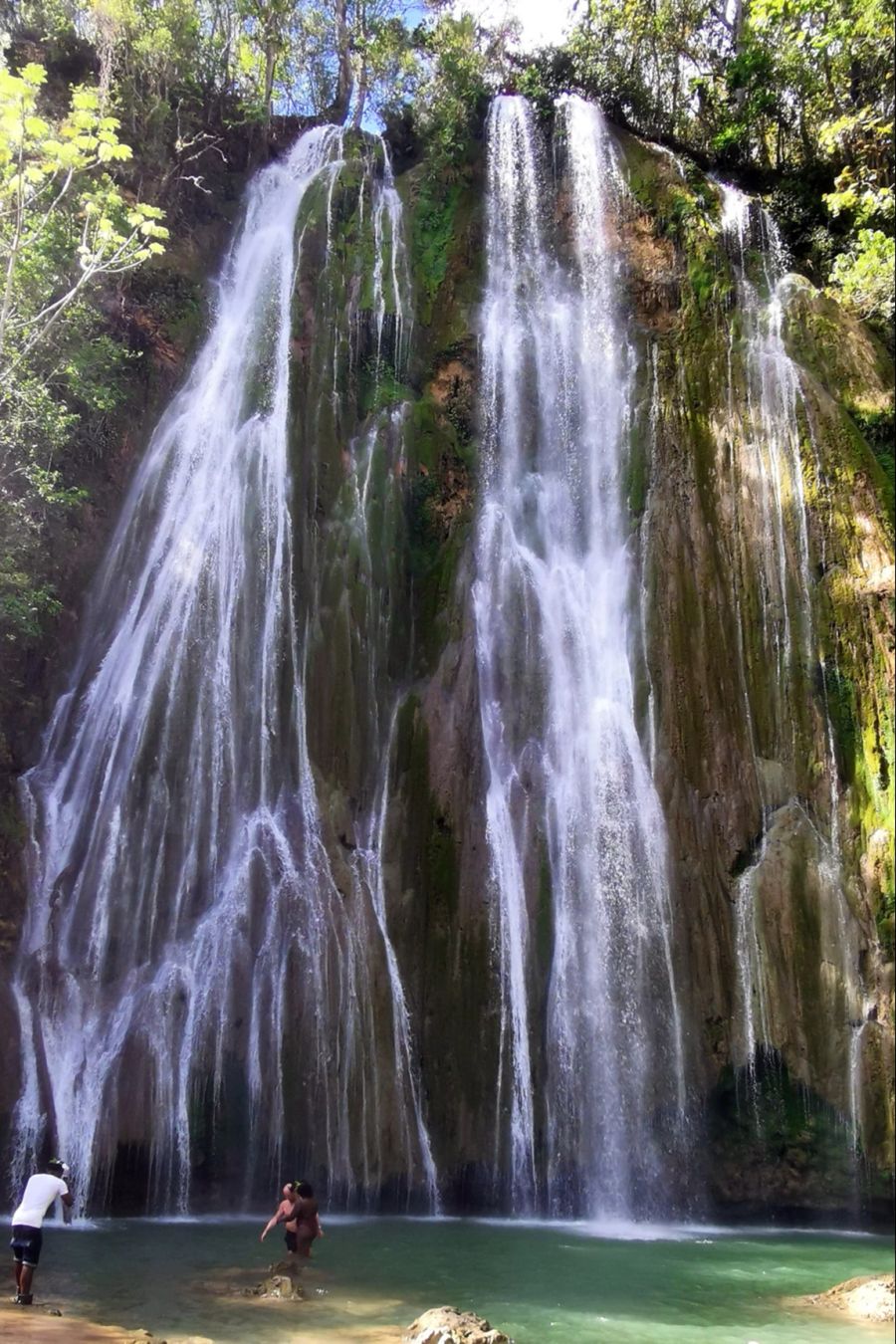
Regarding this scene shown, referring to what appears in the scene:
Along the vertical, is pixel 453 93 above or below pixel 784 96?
below

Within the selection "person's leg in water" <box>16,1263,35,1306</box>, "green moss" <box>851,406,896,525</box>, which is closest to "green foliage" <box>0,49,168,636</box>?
"person's leg in water" <box>16,1263,35,1306</box>

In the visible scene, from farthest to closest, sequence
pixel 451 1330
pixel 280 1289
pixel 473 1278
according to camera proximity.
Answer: pixel 473 1278
pixel 280 1289
pixel 451 1330

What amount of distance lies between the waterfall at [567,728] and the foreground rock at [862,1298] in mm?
4076

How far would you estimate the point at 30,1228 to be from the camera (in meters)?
6.85

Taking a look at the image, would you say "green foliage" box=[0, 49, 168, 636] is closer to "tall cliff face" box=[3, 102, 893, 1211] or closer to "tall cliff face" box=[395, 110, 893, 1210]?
"tall cliff face" box=[3, 102, 893, 1211]

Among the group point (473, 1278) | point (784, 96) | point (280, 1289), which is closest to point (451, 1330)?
point (280, 1289)

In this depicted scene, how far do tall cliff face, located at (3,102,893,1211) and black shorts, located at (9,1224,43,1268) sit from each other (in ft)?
14.2

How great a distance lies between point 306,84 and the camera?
22781mm

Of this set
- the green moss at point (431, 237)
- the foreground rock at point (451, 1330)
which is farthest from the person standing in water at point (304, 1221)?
the green moss at point (431, 237)

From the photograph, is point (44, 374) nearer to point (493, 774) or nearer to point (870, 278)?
point (493, 774)

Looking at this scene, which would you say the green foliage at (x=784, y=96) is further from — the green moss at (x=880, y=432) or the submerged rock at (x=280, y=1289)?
the submerged rock at (x=280, y=1289)

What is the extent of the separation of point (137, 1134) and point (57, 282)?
450 inches

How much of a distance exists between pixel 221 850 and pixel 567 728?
491 centimetres

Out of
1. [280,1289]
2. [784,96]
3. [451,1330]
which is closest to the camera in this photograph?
[451,1330]
